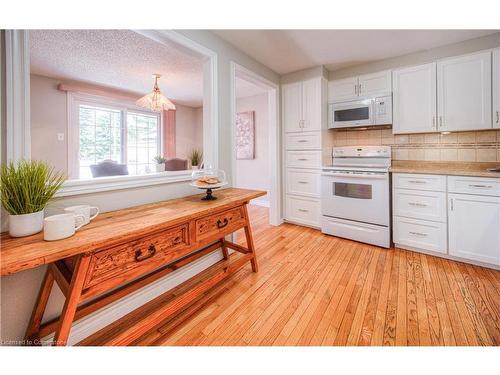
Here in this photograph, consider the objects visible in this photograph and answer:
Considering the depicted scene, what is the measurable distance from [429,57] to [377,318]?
9.66 feet

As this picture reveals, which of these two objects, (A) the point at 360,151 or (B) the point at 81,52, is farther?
(A) the point at 360,151

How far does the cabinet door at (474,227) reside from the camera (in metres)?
2.15

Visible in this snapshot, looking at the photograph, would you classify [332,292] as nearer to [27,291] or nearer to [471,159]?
[27,291]

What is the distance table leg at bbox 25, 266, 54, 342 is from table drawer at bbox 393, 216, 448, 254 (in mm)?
3143

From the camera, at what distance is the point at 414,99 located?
2.77 m

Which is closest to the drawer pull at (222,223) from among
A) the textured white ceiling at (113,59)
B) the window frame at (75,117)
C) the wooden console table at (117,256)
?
the wooden console table at (117,256)

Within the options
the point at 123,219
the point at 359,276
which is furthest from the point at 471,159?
the point at 123,219

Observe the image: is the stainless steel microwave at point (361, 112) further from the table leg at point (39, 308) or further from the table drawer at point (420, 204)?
the table leg at point (39, 308)

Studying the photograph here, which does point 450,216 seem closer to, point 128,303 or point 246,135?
point 128,303

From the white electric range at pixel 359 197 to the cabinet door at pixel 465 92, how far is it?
0.71m

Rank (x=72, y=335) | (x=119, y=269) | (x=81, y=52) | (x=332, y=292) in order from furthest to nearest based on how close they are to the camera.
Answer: (x=81, y=52), (x=332, y=292), (x=72, y=335), (x=119, y=269)

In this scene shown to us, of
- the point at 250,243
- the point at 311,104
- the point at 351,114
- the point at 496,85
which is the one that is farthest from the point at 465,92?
the point at 250,243

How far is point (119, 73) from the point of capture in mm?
3631

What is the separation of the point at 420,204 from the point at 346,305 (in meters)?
1.59
